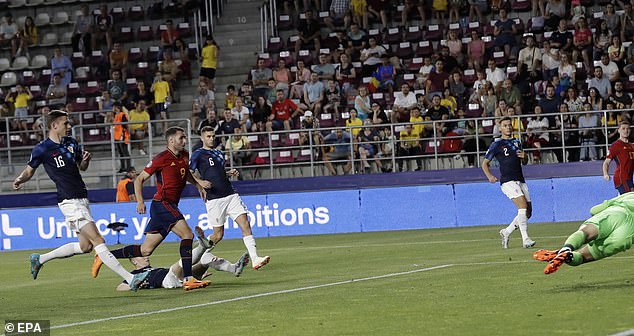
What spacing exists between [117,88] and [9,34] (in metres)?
6.95

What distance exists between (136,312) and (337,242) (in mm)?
12513

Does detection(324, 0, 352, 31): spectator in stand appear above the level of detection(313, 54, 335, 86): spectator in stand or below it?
above

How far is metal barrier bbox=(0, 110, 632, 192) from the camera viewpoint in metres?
28.1

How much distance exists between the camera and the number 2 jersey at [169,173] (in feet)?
49.8

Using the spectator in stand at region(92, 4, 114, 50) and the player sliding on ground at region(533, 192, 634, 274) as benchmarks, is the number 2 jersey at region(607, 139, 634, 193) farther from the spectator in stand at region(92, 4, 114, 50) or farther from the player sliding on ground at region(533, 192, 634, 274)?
the spectator in stand at region(92, 4, 114, 50)

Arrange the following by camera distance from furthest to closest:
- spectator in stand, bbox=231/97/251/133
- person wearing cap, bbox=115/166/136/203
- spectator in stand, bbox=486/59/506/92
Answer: spectator in stand, bbox=231/97/251/133, spectator in stand, bbox=486/59/506/92, person wearing cap, bbox=115/166/136/203

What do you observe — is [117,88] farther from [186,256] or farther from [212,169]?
[186,256]

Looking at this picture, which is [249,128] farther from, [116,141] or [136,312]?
[136,312]

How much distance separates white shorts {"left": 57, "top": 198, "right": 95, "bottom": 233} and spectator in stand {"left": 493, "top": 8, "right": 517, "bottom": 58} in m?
18.6

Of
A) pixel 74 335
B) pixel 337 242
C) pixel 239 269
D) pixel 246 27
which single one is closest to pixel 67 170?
pixel 239 269

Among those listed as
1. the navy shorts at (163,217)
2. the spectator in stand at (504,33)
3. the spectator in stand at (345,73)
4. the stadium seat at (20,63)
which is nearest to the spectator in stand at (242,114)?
the spectator in stand at (345,73)

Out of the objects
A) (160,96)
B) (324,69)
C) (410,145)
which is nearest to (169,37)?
(160,96)

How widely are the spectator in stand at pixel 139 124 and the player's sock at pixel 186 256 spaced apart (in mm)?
16975

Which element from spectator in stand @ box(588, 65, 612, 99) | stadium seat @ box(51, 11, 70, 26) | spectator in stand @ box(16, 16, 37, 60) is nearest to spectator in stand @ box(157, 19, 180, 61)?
stadium seat @ box(51, 11, 70, 26)
